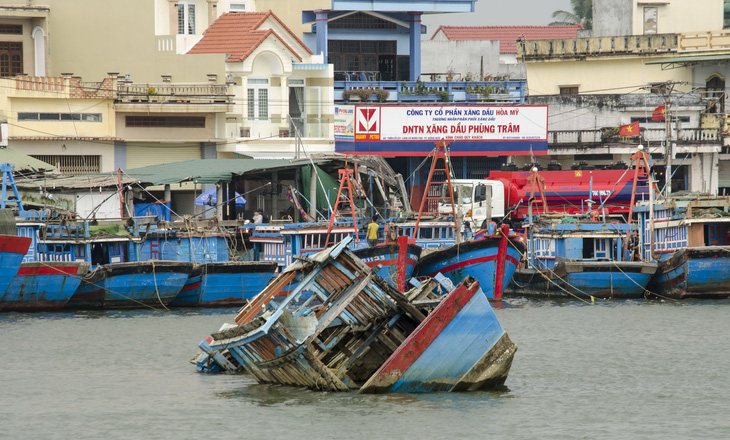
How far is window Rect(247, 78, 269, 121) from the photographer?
49594 mm

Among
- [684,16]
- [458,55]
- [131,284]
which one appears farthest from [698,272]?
[458,55]

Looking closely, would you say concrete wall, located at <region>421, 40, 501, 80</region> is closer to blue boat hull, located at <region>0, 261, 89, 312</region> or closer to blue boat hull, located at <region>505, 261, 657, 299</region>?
blue boat hull, located at <region>505, 261, 657, 299</region>

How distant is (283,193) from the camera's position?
4691 centimetres

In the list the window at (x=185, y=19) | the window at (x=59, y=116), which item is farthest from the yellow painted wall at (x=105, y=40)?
the window at (x=59, y=116)

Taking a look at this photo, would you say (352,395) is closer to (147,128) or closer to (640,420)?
(640,420)

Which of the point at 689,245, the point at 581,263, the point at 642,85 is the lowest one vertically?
the point at 581,263

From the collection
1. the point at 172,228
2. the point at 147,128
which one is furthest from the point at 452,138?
the point at 172,228

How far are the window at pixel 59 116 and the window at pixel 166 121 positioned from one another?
4.50 feet

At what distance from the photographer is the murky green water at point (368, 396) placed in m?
19.9

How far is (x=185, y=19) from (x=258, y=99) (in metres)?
5.75

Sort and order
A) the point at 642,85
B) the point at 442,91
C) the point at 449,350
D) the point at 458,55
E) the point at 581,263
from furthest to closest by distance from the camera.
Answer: the point at 458,55, the point at 642,85, the point at 442,91, the point at 581,263, the point at 449,350

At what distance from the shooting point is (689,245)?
3775 centimetres

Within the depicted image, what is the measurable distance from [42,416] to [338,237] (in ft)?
60.6

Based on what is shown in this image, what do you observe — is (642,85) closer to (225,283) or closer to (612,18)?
(612,18)
